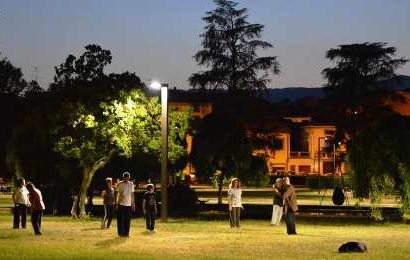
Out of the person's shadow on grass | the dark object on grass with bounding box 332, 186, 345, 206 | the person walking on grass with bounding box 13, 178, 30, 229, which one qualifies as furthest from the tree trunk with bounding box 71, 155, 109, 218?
the dark object on grass with bounding box 332, 186, 345, 206

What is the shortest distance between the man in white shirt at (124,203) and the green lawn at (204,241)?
37cm

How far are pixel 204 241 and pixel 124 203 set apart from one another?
2649 millimetres

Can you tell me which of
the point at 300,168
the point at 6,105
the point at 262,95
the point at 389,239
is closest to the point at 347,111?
the point at 262,95

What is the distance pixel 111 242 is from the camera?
73.1ft

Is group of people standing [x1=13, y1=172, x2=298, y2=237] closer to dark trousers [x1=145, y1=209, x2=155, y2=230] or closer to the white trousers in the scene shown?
dark trousers [x1=145, y1=209, x2=155, y2=230]

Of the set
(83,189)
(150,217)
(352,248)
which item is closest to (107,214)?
(150,217)

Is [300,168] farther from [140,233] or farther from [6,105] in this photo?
[140,233]

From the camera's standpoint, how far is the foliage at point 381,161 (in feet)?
110

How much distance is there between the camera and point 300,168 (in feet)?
424

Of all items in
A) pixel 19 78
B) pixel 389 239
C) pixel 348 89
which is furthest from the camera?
pixel 19 78

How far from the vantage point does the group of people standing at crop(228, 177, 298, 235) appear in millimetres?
25078

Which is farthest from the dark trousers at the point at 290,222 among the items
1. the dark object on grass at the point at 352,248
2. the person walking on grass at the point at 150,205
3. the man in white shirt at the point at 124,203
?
the dark object on grass at the point at 352,248

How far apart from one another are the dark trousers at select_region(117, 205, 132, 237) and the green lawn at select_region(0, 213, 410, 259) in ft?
0.96

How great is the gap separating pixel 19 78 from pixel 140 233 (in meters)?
70.9
